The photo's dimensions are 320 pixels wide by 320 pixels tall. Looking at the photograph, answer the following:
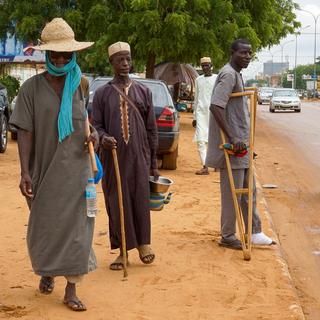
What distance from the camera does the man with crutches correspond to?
679cm

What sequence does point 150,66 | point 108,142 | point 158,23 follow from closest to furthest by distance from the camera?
1. point 108,142
2. point 158,23
3. point 150,66

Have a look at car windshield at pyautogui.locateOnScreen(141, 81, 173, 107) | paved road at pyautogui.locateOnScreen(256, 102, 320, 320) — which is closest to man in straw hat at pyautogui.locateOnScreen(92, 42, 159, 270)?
paved road at pyautogui.locateOnScreen(256, 102, 320, 320)

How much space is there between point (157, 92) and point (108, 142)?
23.7ft

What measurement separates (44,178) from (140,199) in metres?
1.36

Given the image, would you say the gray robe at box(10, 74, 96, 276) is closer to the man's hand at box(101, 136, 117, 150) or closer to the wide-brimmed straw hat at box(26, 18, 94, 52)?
the wide-brimmed straw hat at box(26, 18, 94, 52)

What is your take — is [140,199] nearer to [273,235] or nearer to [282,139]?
[273,235]

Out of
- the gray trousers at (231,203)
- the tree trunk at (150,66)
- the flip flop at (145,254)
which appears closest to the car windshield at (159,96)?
the gray trousers at (231,203)

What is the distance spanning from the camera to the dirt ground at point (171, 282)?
17.1 feet

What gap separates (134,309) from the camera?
17.3ft

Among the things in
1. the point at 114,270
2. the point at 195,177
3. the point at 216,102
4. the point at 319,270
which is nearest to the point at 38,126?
the point at 114,270

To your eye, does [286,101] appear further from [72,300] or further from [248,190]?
[72,300]

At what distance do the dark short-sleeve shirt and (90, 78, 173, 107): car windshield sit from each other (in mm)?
5654

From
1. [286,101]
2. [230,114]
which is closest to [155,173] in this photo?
[230,114]

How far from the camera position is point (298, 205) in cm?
1041
